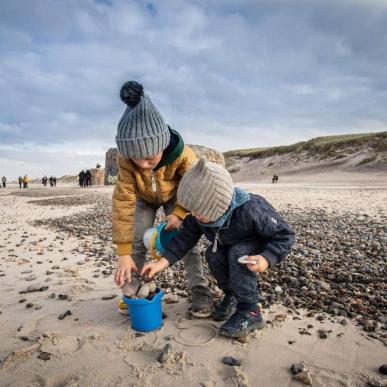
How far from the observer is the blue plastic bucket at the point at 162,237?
3.22 metres

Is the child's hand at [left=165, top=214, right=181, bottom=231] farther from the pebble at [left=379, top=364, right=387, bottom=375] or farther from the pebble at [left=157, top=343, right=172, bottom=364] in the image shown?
the pebble at [left=379, top=364, right=387, bottom=375]

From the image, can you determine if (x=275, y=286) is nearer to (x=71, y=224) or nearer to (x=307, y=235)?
(x=307, y=235)

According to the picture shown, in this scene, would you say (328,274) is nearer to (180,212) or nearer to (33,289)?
(180,212)

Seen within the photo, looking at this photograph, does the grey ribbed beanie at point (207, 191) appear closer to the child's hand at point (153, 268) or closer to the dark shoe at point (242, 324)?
the child's hand at point (153, 268)

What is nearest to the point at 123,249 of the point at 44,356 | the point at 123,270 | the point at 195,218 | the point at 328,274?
the point at 123,270

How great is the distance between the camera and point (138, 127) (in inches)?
112

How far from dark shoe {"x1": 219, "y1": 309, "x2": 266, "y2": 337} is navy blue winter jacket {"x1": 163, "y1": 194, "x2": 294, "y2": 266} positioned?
0.53 metres

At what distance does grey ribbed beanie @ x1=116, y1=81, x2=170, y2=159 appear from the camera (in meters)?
2.86

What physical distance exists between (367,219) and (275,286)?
5371mm

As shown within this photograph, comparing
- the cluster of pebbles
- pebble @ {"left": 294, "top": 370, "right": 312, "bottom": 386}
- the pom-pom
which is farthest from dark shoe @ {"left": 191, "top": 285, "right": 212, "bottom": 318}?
the pom-pom

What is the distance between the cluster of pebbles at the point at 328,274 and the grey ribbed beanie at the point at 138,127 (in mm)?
1769

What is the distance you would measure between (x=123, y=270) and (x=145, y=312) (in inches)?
16.6

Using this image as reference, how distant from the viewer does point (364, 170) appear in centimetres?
3262

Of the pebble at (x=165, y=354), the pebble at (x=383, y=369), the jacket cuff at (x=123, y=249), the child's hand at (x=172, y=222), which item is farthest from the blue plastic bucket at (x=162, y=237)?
the pebble at (x=383, y=369)
